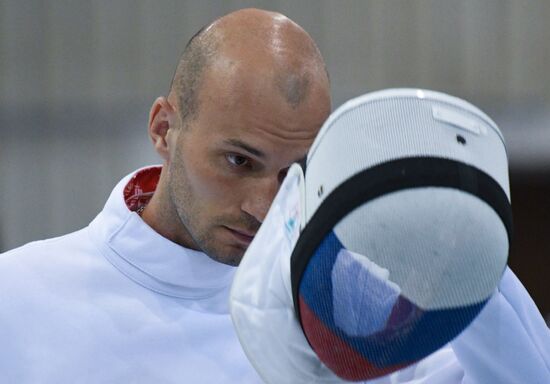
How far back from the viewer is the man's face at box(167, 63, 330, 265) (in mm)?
1460

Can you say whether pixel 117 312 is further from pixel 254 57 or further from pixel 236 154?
pixel 254 57

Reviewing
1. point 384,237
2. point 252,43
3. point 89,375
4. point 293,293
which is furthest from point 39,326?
point 384,237

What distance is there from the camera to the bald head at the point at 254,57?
149 centimetres

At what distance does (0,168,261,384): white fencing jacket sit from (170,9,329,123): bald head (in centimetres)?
25

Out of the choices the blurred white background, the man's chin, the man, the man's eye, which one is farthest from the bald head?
the blurred white background

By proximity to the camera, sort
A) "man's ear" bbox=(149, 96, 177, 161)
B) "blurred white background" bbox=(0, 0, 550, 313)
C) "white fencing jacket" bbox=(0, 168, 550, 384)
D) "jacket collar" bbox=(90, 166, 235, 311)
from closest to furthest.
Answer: "white fencing jacket" bbox=(0, 168, 550, 384)
"jacket collar" bbox=(90, 166, 235, 311)
"man's ear" bbox=(149, 96, 177, 161)
"blurred white background" bbox=(0, 0, 550, 313)

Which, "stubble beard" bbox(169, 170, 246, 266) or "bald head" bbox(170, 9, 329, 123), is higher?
"bald head" bbox(170, 9, 329, 123)

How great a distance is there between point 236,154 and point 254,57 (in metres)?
0.16

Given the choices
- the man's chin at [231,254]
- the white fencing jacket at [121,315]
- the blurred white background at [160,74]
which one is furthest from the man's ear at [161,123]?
the blurred white background at [160,74]

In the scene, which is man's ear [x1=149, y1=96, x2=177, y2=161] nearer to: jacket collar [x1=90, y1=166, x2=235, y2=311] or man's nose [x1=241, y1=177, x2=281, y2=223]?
jacket collar [x1=90, y1=166, x2=235, y2=311]

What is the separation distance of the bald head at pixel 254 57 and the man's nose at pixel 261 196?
121mm

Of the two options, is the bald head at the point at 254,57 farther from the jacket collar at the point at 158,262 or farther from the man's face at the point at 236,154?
the jacket collar at the point at 158,262

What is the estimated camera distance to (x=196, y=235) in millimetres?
1540

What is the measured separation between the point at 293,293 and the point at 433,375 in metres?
0.54
